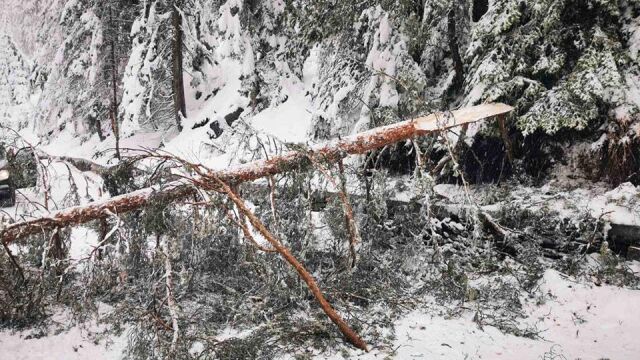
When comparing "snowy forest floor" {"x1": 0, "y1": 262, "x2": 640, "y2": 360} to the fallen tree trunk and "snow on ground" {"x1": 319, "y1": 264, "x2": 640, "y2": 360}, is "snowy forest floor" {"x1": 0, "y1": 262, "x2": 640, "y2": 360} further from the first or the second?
the fallen tree trunk

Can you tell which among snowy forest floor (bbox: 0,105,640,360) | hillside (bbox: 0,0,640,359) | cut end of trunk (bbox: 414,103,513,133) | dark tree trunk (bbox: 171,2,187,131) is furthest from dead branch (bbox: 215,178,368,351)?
dark tree trunk (bbox: 171,2,187,131)

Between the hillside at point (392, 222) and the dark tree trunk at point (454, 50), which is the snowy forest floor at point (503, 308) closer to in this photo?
the hillside at point (392, 222)

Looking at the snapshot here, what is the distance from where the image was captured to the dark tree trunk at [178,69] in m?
16.5

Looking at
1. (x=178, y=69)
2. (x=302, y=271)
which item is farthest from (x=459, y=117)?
(x=178, y=69)

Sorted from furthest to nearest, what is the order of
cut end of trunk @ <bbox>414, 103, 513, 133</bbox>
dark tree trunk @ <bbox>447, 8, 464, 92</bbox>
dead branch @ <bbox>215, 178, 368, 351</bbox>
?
dark tree trunk @ <bbox>447, 8, 464, 92</bbox> → cut end of trunk @ <bbox>414, 103, 513, 133</bbox> → dead branch @ <bbox>215, 178, 368, 351</bbox>

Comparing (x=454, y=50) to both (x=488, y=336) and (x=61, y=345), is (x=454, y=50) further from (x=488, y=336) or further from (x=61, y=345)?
(x=61, y=345)

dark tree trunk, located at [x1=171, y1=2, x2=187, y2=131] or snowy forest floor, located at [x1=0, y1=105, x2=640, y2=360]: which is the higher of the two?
Answer: dark tree trunk, located at [x1=171, y1=2, x2=187, y2=131]

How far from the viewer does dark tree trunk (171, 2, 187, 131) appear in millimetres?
16453

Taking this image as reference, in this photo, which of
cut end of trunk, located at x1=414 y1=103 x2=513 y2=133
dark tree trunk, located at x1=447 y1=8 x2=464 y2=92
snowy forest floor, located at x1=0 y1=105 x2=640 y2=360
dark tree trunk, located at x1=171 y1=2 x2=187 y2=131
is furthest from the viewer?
dark tree trunk, located at x1=171 y1=2 x2=187 y2=131

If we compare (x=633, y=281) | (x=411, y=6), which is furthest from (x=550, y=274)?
(x=411, y=6)

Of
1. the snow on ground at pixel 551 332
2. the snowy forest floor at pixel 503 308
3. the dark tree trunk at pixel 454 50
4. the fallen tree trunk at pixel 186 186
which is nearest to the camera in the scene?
the snow on ground at pixel 551 332

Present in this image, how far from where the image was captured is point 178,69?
17359 mm

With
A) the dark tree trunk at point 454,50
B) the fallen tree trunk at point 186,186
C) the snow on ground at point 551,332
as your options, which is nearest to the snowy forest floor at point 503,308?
the snow on ground at point 551,332

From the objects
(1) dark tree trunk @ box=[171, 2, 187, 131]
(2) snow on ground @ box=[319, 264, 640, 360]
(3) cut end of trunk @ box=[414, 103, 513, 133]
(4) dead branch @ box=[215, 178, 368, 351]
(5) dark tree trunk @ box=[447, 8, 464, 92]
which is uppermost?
(1) dark tree trunk @ box=[171, 2, 187, 131]
